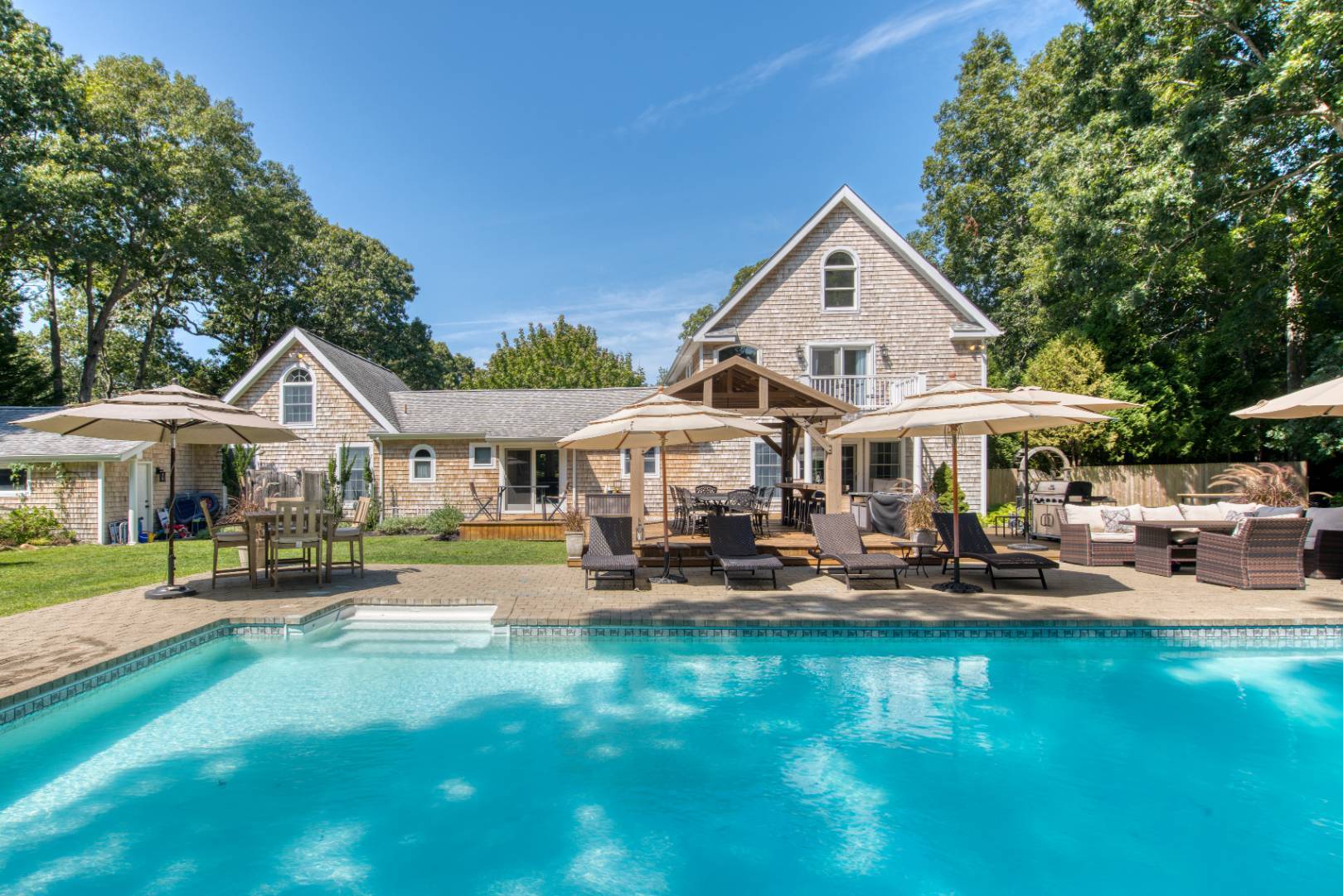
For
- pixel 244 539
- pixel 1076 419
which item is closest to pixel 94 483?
pixel 244 539

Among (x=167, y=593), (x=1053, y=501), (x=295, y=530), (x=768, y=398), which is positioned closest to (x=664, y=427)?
(x=768, y=398)

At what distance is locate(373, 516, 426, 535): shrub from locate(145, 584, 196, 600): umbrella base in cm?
1053

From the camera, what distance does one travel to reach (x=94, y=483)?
17719 millimetres

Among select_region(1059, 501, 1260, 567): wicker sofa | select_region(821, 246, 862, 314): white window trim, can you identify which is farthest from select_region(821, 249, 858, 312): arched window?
select_region(1059, 501, 1260, 567): wicker sofa

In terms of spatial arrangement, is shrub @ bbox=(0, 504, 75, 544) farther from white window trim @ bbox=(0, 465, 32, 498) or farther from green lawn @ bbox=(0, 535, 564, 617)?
green lawn @ bbox=(0, 535, 564, 617)

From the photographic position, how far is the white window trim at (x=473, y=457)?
21.0 metres

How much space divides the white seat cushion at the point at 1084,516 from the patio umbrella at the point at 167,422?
13.9 meters

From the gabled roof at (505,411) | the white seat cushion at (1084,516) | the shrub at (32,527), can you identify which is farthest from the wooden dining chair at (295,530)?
the white seat cushion at (1084,516)

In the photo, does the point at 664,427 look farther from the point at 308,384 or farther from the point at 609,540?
the point at 308,384

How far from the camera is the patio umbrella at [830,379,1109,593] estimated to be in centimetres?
807

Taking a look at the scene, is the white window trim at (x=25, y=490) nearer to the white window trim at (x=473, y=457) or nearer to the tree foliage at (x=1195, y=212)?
the white window trim at (x=473, y=457)

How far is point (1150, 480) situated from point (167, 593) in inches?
940

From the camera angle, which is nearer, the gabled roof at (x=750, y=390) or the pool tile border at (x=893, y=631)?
the pool tile border at (x=893, y=631)

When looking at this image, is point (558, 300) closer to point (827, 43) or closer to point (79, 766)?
point (827, 43)
